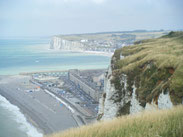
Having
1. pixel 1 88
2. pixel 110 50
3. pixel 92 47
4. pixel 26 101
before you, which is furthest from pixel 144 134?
pixel 92 47

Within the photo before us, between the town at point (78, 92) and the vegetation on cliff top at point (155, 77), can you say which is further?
the town at point (78, 92)

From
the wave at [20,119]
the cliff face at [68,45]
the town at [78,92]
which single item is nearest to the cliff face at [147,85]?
the wave at [20,119]

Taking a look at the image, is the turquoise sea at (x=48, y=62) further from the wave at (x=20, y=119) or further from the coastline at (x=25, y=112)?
the wave at (x=20, y=119)

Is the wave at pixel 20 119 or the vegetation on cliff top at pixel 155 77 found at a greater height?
the vegetation on cliff top at pixel 155 77

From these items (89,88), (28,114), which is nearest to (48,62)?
(89,88)

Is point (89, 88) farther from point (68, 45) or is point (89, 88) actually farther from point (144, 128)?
point (68, 45)

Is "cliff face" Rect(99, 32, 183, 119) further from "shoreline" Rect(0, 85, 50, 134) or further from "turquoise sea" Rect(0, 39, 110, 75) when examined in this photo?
"turquoise sea" Rect(0, 39, 110, 75)
